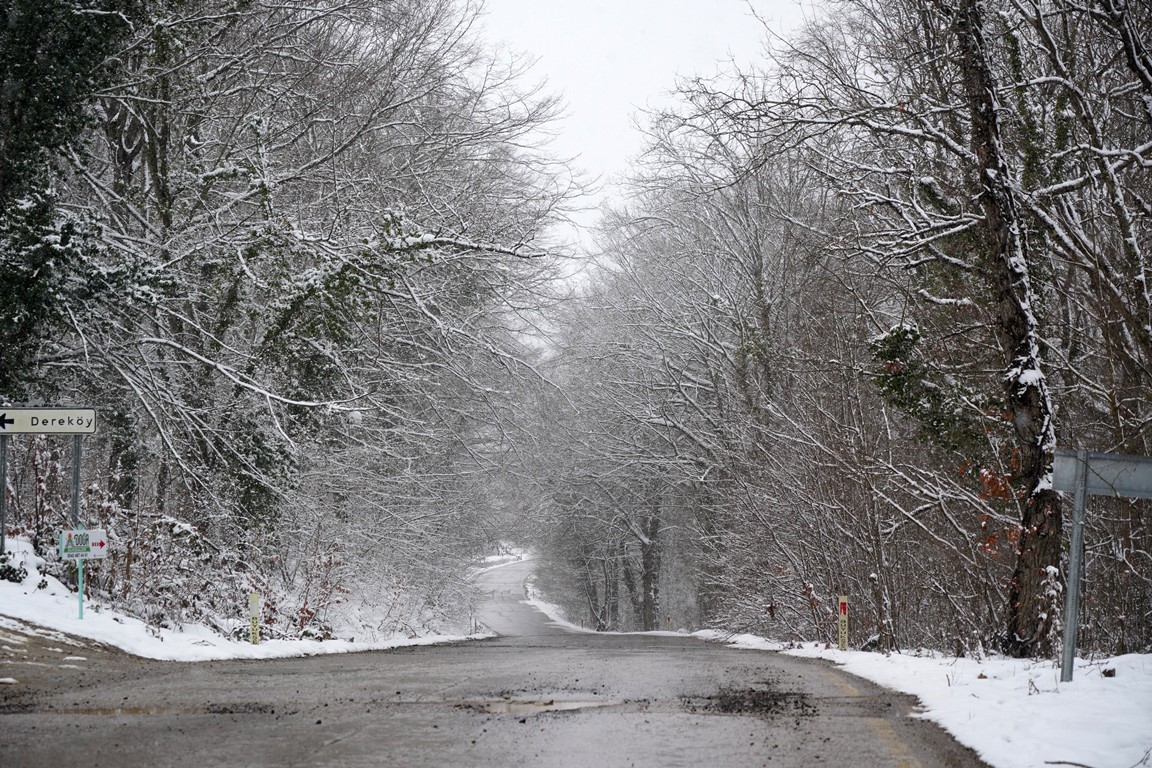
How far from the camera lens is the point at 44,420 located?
44.7ft

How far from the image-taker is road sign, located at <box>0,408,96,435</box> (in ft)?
44.5

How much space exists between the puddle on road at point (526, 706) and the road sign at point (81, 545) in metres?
7.31

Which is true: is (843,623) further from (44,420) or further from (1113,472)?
(44,420)

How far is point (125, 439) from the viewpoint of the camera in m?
19.0

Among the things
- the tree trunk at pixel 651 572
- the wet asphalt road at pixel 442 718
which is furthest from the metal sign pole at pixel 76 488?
the tree trunk at pixel 651 572

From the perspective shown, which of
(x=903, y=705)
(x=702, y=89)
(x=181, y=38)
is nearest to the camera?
(x=903, y=705)

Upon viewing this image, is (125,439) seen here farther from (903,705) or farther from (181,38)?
(903,705)

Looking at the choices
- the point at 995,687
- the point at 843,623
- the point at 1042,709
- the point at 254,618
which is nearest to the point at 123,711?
the point at 1042,709

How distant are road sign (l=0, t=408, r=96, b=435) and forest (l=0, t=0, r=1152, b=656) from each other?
64.4 inches

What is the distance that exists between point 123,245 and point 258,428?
3.68 meters

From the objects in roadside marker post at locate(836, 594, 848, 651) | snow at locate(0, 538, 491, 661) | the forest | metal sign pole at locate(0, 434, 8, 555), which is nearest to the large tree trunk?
the forest

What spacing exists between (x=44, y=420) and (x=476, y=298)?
11.4m


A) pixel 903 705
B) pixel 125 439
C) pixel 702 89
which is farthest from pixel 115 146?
pixel 903 705

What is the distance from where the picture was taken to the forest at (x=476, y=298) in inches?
474
